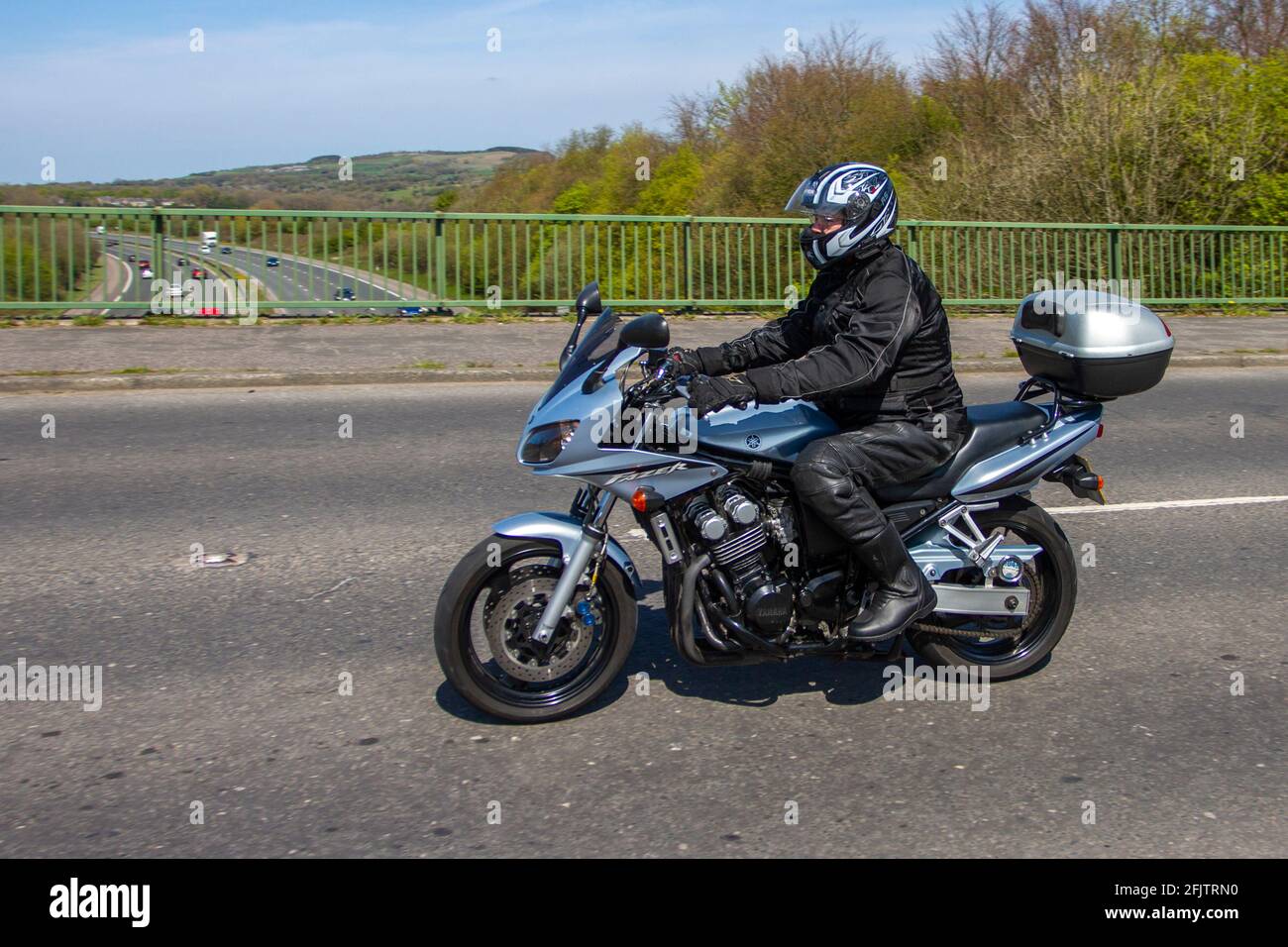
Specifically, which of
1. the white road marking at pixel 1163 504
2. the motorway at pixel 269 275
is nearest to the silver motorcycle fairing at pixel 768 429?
the white road marking at pixel 1163 504

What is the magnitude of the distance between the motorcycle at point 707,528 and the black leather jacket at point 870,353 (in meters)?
A: 0.20

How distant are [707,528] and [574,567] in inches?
18.5

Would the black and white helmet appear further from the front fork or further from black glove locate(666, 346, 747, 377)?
the front fork

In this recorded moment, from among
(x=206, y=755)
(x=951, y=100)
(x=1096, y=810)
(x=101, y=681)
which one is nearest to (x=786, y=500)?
(x=1096, y=810)

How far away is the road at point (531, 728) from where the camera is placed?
12.6 feet

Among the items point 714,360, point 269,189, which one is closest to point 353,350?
point 269,189

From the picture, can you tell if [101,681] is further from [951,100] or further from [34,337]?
[951,100]

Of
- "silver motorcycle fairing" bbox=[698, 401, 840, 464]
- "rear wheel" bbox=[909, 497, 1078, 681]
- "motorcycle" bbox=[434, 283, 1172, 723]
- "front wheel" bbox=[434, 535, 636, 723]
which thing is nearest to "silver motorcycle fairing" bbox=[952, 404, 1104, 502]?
"motorcycle" bbox=[434, 283, 1172, 723]

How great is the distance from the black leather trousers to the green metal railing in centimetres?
1142

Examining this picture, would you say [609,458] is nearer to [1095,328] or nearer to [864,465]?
[864,465]

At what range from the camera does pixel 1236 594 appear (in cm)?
612

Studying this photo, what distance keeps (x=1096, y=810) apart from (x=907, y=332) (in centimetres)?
166

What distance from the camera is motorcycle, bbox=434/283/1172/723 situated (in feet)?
14.3

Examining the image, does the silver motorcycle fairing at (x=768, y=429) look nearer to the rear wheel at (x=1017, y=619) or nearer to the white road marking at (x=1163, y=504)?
the rear wheel at (x=1017, y=619)
